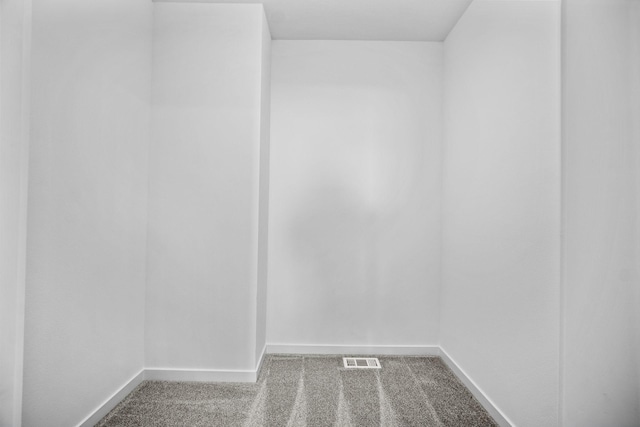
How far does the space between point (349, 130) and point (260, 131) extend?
2.91 feet

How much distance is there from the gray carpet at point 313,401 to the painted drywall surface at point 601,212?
2.51 ft

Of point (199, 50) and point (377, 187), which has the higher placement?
point (199, 50)

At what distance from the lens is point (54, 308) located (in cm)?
174

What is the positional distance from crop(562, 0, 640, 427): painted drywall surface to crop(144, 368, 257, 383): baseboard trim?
1914 mm

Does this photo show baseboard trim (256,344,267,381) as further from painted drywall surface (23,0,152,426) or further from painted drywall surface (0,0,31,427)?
painted drywall surface (0,0,31,427)

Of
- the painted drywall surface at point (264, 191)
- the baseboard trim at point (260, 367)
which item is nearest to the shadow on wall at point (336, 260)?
the baseboard trim at point (260, 367)

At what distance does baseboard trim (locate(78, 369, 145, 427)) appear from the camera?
2.03m

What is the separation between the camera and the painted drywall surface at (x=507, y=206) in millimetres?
1742

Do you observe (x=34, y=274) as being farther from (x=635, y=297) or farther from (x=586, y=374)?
(x=635, y=297)

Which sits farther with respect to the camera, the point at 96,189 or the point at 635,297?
the point at 96,189

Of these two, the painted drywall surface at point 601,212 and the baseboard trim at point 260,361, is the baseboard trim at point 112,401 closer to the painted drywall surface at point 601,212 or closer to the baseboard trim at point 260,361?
the baseboard trim at point 260,361

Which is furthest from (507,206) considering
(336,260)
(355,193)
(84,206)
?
(84,206)

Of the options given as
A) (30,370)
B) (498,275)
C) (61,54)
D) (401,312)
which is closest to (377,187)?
(401,312)

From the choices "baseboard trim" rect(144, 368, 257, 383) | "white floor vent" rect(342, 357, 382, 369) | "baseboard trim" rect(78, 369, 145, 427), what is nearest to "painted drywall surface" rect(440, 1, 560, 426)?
"white floor vent" rect(342, 357, 382, 369)
